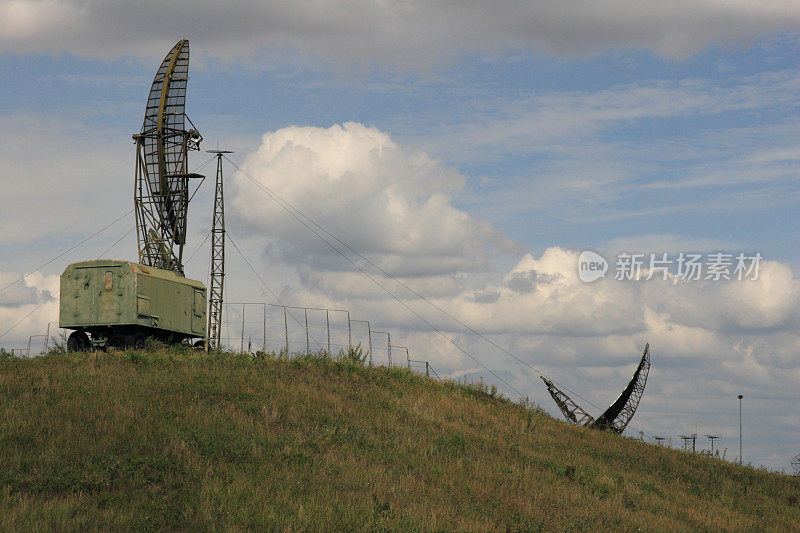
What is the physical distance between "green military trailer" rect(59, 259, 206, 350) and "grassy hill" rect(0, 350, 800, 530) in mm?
2311

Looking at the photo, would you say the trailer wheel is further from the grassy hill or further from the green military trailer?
the grassy hill

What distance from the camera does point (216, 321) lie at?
48344 millimetres

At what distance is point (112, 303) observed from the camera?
31.4 m

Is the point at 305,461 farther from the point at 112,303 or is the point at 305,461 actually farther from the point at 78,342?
the point at 78,342

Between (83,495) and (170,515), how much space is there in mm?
2255

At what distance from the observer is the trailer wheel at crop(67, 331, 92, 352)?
1275 inches

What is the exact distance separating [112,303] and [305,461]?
14.0m

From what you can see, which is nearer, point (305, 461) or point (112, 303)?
point (305, 461)

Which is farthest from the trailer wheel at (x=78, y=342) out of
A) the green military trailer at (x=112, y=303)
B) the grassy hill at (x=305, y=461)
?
the grassy hill at (x=305, y=461)

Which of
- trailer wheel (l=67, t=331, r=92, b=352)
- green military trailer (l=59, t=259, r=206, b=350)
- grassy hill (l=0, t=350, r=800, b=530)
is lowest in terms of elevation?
grassy hill (l=0, t=350, r=800, b=530)

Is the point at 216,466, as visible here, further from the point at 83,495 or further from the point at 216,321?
the point at 216,321

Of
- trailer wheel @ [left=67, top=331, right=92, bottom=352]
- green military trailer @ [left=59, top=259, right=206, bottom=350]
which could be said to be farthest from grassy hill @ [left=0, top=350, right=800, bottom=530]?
trailer wheel @ [left=67, top=331, right=92, bottom=352]

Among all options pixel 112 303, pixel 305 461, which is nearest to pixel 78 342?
pixel 112 303

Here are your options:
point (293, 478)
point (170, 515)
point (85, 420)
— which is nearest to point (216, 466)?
point (293, 478)
